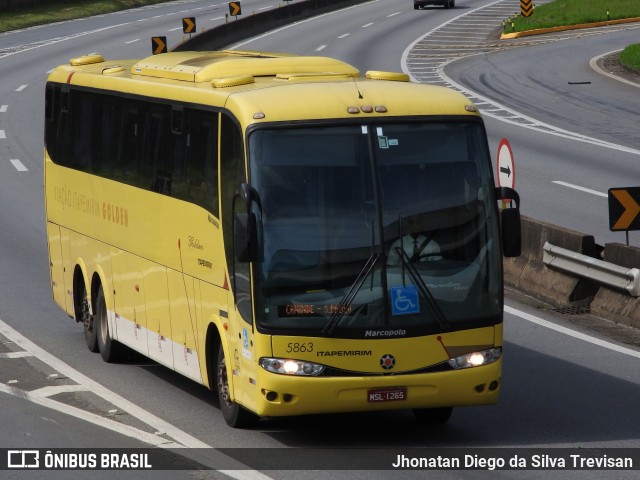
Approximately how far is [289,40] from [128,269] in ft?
155

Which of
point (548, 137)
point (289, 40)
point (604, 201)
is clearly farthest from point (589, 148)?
point (289, 40)

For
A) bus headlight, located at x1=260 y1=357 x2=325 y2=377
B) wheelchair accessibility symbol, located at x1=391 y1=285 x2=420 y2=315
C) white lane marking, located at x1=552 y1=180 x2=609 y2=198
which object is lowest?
white lane marking, located at x1=552 y1=180 x2=609 y2=198

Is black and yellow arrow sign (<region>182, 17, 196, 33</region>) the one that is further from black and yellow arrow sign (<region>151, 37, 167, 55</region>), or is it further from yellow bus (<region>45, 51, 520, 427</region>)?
yellow bus (<region>45, 51, 520, 427</region>)

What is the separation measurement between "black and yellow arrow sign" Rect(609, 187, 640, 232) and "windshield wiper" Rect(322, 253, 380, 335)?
6.04 m

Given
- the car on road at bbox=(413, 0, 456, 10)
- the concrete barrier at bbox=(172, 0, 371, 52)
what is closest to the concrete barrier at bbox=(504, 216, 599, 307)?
the concrete barrier at bbox=(172, 0, 371, 52)

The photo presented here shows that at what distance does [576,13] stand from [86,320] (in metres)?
50.3

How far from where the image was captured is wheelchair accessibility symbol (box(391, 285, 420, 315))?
10.8 meters

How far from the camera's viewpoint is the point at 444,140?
1131 centimetres

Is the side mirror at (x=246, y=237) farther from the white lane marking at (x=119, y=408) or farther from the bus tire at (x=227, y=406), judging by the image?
the white lane marking at (x=119, y=408)

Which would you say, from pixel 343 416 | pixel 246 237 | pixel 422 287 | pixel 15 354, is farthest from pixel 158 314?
pixel 422 287

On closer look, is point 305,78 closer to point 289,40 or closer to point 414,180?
point 414,180

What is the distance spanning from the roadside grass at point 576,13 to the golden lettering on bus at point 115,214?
46.5 metres

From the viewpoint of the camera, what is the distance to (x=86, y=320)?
52.3ft

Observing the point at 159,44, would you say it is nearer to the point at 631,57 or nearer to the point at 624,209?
the point at 631,57
